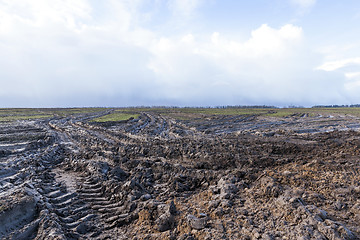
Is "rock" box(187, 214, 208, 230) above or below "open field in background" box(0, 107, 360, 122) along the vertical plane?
below

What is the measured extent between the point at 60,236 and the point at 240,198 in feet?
18.7

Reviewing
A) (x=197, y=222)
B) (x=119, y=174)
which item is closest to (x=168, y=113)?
(x=119, y=174)

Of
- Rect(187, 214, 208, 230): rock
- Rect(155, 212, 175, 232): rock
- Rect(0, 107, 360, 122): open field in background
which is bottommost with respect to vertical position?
Rect(155, 212, 175, 232): rock

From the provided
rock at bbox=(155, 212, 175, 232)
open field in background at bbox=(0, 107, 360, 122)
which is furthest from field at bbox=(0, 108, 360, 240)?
open field in background at bbox=(0, 107, 360, 122)

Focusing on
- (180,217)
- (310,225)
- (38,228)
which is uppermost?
(310,225)

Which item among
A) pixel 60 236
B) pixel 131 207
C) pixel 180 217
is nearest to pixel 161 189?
pixel 131 207

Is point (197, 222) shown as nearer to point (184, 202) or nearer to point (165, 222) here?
point (165, 222)

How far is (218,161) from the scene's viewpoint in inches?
464

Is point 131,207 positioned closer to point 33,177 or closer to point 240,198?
point 240,198

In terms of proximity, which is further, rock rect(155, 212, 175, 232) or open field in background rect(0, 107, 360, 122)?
open field in background rect(0, 107, 360, 122)

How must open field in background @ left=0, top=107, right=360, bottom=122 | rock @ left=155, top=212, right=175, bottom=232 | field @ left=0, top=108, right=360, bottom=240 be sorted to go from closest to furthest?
field @ left=0, top=108, right=360, bottom=240 → rock @ left=155, top=212, right=175, bottom=232 → open field in background @ left=0, top=107, right=360, bottom=122

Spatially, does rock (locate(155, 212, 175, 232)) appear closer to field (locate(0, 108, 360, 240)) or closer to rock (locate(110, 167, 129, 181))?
field (locate(0, 108, 360, 240))

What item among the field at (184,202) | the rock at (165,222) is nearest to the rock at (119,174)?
the field at (184,202)

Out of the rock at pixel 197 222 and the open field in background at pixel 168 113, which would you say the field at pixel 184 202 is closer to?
the rock at pixel 197 222
